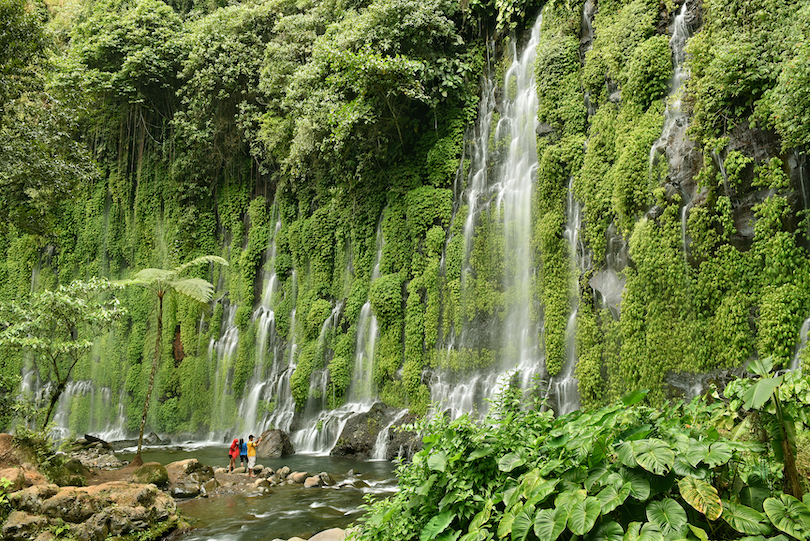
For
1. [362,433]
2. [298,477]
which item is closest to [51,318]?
[298,477]

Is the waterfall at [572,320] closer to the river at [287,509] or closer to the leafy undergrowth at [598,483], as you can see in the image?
the river at [287,509]

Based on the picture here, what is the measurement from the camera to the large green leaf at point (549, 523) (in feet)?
10.2

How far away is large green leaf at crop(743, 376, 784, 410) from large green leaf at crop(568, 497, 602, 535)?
1.00 meters

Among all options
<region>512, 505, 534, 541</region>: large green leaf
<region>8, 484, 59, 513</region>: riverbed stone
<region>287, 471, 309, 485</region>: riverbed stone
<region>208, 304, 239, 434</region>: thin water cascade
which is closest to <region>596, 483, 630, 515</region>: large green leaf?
<region>512, 505, 534, 541</region>: large green leaf

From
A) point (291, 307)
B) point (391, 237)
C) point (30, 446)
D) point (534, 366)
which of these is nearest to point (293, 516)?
point (30, 446)

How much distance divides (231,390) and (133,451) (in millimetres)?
3878

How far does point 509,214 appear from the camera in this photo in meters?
14.5

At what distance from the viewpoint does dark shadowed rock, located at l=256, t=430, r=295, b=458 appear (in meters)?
15.2

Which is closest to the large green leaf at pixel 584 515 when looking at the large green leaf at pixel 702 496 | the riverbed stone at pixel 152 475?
the large green leaf at pixel 702 496

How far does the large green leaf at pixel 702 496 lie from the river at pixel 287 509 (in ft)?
16.6

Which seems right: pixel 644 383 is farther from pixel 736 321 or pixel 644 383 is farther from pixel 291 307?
pixel 291 307

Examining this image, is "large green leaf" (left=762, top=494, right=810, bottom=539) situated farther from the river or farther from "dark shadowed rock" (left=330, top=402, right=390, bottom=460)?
"dark shadowed rock" (left=330, top=402, right=390, bottom=460)

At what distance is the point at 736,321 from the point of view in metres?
8.65

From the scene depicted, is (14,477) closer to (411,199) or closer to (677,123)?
(411,199)
